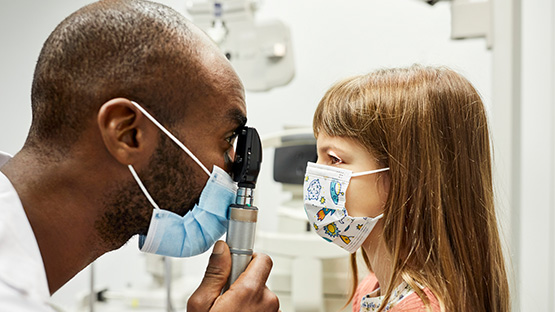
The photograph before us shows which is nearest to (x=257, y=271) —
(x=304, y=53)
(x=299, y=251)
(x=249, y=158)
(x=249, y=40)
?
(x=249, y=158)

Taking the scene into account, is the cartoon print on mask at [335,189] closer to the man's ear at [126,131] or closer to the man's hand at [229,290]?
the man's hand at [229,290]

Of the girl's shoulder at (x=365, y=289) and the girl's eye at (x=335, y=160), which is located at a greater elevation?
the girl's eye at (x=335, y=160)

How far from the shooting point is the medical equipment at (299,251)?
6.23ft

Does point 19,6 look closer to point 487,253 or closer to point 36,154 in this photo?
point 36,154

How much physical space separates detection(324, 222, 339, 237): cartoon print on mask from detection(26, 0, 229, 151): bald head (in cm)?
46

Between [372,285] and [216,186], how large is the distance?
56 cm

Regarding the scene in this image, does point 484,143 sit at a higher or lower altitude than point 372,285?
higher

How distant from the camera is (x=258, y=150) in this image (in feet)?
3.41

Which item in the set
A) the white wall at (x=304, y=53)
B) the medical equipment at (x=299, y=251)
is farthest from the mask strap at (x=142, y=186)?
the white wall at (x=304, y=53)

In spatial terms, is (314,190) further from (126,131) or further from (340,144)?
(126,131)

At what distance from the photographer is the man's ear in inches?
35.8

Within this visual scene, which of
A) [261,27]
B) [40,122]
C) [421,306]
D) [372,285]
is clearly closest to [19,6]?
[261,27]

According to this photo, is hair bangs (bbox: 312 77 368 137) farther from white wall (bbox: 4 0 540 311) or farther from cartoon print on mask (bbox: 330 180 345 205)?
white wall (bbox: 4 0 540 311)

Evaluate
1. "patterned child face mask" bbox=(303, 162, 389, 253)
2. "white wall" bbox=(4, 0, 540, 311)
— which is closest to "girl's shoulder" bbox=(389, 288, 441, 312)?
"patterned child face mask" bbox=(303, 162, 389, 253)
